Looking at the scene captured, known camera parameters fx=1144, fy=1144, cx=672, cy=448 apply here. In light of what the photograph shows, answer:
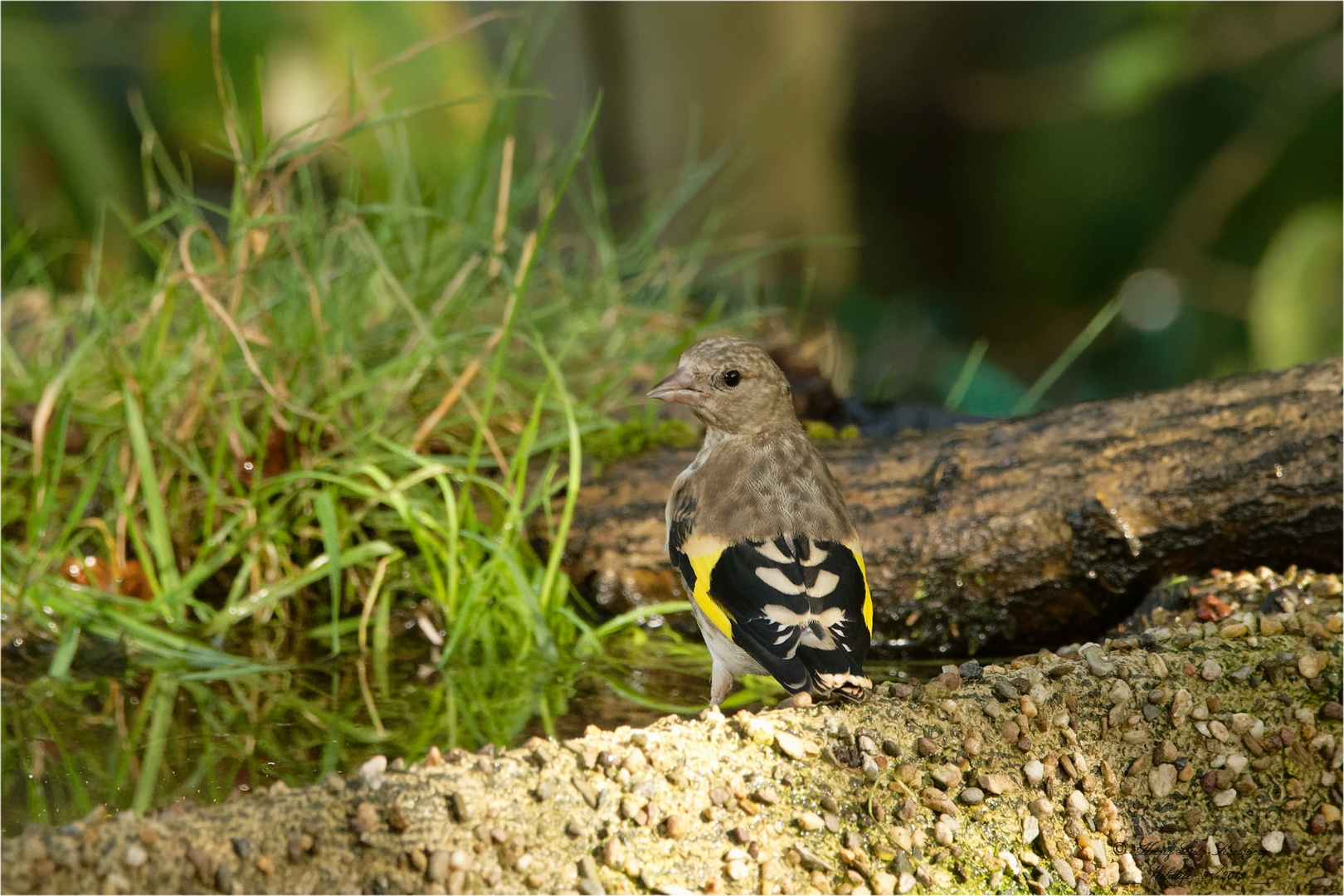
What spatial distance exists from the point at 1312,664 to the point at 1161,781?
1.57 feet

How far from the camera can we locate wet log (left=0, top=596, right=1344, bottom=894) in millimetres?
1734

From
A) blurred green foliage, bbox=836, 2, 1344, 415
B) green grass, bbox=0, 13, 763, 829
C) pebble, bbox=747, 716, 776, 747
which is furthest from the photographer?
blurred green foliage, bbox=836, 2, 1344, 415

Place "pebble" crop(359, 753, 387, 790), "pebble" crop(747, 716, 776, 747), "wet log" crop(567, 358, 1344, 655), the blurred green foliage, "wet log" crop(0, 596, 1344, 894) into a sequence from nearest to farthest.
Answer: "wet log" crop(0, 596, 1344, 894) < "pebble" crop(359, 753, 387, 790) < "pebble" crop(747, 716, 776, 747) < "wet log" crop(567, 358, 1344, 655) < the blurred green foliage

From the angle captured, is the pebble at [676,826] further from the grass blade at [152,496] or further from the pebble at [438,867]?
the grass blade at [152,496]

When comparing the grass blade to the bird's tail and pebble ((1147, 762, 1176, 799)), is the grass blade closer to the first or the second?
the bird's tail

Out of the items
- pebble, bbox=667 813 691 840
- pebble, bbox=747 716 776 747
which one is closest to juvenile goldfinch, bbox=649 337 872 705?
pebble, bbox=747 716 776 747

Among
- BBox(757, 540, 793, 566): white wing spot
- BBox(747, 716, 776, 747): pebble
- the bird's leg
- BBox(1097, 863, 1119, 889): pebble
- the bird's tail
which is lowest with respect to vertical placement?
BBox(1097, 863, 1119, 889): pebble

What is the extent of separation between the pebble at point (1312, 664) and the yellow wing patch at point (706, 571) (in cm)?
119

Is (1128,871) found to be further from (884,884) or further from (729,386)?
(729,386)

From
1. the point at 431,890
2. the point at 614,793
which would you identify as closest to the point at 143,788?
the point at 431,890

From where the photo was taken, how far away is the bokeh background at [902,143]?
554 cm

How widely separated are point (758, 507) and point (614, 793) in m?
0.80

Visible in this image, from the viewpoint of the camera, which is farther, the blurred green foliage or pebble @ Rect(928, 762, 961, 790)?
the blurred green foliage

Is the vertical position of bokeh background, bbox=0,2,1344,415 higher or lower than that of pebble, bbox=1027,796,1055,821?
higher
